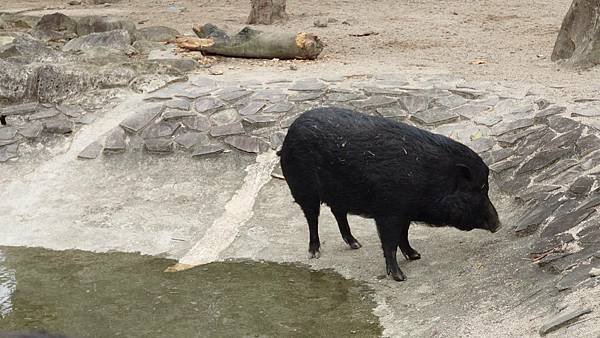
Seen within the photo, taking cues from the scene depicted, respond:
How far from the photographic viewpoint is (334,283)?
636cm

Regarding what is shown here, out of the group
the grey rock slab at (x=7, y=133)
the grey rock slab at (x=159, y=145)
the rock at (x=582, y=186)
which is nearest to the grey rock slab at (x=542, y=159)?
the rock at (x=582, y=186)

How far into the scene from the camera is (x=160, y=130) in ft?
29.2

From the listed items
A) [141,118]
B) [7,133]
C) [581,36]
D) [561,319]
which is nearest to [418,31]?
[581,36]

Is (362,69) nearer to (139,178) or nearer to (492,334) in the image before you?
(139,178)

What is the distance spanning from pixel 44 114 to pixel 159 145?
63.2 inches

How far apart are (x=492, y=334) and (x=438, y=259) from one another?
161cm

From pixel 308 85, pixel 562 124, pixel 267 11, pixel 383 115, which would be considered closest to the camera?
pixel 562 124

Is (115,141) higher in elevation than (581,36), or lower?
lower

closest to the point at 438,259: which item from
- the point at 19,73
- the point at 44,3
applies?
the point at 19,73

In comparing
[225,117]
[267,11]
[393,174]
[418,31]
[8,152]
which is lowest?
[8,152]

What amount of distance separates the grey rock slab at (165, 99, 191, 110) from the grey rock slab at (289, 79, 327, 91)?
109cm

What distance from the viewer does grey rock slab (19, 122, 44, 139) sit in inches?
363

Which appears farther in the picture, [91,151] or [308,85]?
[308,85]

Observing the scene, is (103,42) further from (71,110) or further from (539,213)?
(539,213)
